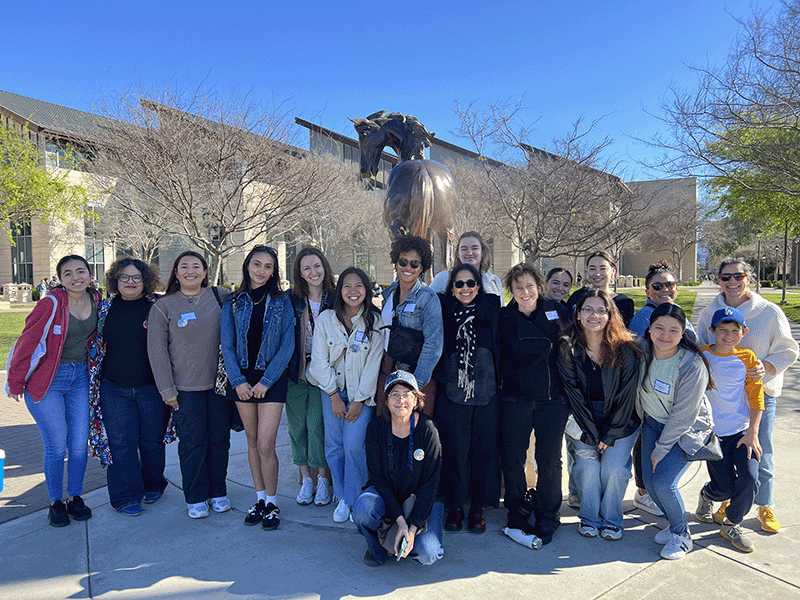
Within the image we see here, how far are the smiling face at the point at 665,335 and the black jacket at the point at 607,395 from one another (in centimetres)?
16

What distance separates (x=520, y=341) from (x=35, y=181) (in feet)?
60.8

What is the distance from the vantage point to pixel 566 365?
338cm

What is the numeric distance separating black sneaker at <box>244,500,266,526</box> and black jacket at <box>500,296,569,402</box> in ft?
6.44

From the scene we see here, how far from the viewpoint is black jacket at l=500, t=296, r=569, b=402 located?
11.2 feet

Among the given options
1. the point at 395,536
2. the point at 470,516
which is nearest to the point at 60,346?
the point at 395,536

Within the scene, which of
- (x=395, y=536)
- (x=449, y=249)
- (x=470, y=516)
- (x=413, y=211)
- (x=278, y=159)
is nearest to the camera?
(x=395, y=536)

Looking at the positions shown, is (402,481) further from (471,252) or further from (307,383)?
(471,252)

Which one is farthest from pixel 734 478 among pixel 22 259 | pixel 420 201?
pixel 22 259

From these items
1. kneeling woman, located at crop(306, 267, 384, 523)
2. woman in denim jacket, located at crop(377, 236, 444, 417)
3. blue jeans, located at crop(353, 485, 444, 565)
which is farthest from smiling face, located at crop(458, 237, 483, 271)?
blue jeans, located at crop(353, 485, 444, 565)

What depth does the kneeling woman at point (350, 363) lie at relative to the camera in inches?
145

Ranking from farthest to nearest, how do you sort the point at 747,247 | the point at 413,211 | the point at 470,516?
the point at 747,247 < the point at 413,211 < the point at 470,516

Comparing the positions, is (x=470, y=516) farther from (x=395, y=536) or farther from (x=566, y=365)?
(x=566, y=365)

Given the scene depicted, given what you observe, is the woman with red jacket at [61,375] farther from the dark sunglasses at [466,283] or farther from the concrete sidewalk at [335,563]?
the dark sunglasses at [466,283]

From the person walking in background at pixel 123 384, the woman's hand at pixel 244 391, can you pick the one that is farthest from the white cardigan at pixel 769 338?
the person walking in background at pixel 123 384
